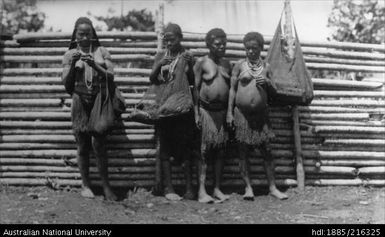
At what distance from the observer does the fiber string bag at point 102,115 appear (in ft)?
17.0

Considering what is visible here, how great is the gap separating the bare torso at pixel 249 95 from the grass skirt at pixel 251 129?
0.08m

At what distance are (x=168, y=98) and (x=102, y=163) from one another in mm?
1078

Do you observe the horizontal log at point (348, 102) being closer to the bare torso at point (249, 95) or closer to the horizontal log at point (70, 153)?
the bare torso at point (249, 95)

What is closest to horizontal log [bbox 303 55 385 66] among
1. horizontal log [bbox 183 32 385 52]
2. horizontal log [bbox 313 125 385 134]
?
horizontal log [bbox 183 32 385 52]

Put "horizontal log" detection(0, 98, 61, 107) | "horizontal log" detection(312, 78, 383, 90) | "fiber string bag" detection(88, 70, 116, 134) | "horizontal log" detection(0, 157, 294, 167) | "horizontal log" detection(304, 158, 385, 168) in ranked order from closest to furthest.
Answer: "fiber string bag" detection(88, 70, 116, 134) < "horizontal log" detection(0, 157, 294, 167) < "horizontal log" detection(0, 98, 61, 107) < "horizontal log" detection(304, 158, 385, 168) < "horizontal log" detection(312, 78, 383, 90)

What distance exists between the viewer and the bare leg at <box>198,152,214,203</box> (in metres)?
5.31

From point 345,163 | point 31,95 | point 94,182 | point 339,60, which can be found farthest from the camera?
point 339,60

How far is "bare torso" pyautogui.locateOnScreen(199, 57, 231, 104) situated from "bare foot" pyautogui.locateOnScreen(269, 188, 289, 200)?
1225mm

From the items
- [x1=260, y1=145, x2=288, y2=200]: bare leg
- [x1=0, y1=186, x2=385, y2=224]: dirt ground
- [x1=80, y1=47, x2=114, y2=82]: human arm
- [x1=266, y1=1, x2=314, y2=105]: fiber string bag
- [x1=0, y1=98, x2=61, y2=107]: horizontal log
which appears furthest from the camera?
[x1=0, y1=98, x2=61, y2=107]: horizontal log

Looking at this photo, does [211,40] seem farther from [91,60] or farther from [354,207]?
[354,207]

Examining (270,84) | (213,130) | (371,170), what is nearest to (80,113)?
(213,130)

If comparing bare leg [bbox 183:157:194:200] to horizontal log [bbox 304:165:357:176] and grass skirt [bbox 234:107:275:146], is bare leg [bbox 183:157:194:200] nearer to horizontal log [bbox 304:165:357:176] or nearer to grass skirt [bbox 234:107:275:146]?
grass skirt [bbox 234:107:275:146]

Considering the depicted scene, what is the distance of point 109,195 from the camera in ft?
17.5

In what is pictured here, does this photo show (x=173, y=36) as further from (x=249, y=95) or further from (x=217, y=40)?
(x=249, y=95)
